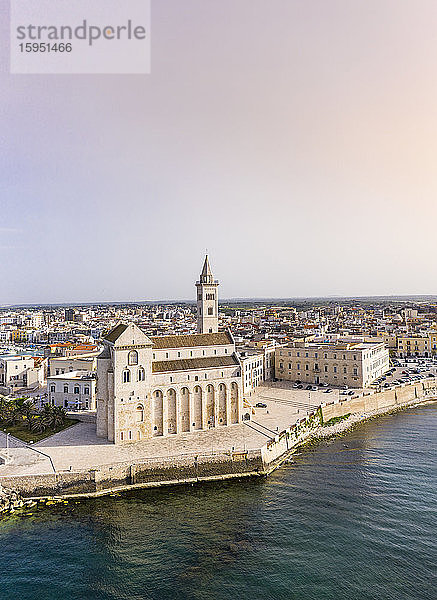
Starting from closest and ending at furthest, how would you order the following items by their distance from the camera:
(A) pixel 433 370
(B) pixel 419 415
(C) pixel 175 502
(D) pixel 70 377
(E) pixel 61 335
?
1. (C) pixel 175 502
2. (D) pixel 70 377
3. (B) pixel 419 415
4. (A) pixel 433 370
5. (E) pixel 61 335

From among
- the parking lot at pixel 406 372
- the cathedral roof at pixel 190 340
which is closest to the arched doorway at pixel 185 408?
the cathedral roof at pixel 190 340

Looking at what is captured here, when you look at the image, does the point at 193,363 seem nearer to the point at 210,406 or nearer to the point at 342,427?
the point at 210,406

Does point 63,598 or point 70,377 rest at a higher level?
point 70,377

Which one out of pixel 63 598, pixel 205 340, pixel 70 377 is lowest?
pixel 63 598

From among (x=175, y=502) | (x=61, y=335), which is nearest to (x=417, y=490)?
(x=175, y=502)

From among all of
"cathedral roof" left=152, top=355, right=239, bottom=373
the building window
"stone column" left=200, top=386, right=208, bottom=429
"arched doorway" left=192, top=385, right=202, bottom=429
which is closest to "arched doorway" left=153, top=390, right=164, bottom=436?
"cathedral roof" left=152, top=355, right=239, bottom=373

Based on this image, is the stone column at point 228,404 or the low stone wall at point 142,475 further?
the stone column at point 228,404

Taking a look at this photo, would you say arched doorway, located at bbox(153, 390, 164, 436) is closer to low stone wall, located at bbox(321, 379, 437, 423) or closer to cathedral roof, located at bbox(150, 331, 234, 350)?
cathedral roof, located at bbox(150, 331, 234, 350)

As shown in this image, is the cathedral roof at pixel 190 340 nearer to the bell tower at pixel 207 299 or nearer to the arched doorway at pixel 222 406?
the arched doorway at pixel 222 406

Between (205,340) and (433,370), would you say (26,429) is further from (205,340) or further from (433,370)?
(433,370)
